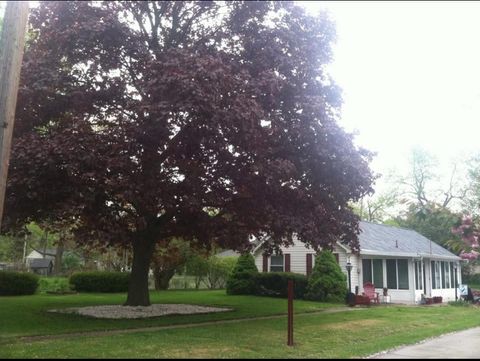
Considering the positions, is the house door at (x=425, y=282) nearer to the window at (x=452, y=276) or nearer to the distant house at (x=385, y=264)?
the distant house at (x=385, y=264)

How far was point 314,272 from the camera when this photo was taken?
88.8ft

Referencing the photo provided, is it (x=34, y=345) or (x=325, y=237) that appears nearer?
(x=34, y=345)

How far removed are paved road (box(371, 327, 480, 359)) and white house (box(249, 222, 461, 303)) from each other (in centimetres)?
1381

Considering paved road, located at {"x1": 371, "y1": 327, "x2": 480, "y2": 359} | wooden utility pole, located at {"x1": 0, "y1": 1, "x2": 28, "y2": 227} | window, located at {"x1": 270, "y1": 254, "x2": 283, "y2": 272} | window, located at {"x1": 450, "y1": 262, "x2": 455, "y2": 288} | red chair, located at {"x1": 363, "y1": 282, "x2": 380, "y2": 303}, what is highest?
wooden utility pole, located at {"x1": 0, "y1": 1, "x2": 28, "y2": 227}

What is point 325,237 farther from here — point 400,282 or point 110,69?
point 400,282

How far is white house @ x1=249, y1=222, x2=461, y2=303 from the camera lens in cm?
2930

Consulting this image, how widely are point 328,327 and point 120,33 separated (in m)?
9.98

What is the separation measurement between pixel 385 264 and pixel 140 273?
16665 mm

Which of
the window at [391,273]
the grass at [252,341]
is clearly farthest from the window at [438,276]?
the grass at [252,341]

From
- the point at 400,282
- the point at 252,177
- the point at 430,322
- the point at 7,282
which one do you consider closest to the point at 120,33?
the point at 252,177

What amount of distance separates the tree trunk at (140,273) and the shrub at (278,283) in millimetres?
11255

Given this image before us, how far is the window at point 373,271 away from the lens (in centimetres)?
3000

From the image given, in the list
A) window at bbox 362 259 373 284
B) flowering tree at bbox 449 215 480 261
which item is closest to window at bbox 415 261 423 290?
window at bbox 362 259 373 284

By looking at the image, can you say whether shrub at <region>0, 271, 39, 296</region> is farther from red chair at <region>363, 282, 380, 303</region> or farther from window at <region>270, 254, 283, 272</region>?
red chair at <region>363, 282, 380, 303</region>
